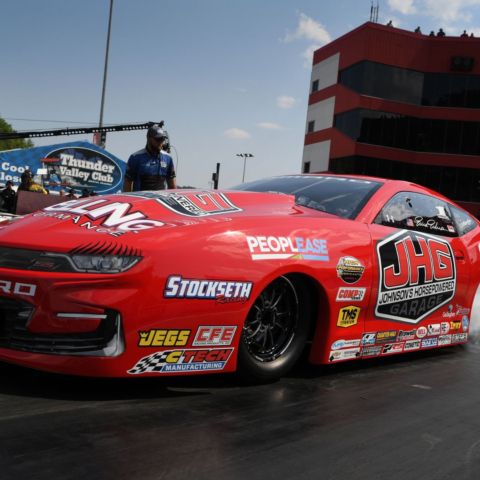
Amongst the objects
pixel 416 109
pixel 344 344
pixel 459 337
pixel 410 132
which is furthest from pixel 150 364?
pixel 416 109

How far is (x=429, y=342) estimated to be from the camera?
13.3 ft

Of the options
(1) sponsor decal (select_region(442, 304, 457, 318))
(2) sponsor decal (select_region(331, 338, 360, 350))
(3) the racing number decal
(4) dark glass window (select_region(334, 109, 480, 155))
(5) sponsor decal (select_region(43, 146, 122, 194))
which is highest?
(4) dark glass window (select_region(334, 109, 480, 155))

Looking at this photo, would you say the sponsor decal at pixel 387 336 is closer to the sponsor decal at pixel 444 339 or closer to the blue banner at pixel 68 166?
the sponsor decal at pixel 444 339

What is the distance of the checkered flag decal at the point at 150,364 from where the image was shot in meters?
2.56

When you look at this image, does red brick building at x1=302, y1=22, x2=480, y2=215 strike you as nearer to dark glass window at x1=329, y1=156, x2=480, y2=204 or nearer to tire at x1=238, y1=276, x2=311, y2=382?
dark glass window at x1=329, y1=156, x2=480, y2=204

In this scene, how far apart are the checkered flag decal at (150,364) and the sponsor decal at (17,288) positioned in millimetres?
555

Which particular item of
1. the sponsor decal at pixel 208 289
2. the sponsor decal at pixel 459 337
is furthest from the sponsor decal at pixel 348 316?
the sponsor decal at pixel 459 337

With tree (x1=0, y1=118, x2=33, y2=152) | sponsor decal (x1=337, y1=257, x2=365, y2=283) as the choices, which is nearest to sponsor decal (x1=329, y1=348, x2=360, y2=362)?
sponsor decal (x1=337, y1=257, x2=365, y2=283)

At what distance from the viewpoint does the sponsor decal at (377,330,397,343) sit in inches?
141

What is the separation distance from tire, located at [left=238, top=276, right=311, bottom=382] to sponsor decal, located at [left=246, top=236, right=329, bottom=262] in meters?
0.16

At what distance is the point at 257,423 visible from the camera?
2494 millimetres

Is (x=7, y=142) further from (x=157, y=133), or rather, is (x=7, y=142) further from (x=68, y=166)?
(x=157, y=133)

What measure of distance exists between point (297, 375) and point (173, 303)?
1.13m

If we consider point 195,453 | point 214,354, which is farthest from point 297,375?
point 195,453
